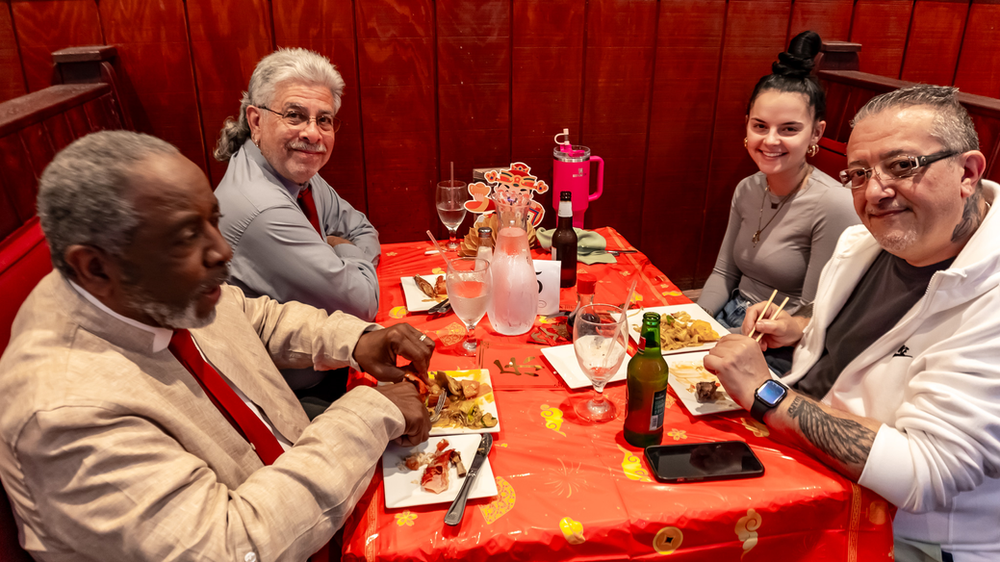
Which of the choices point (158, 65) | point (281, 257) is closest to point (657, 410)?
point (281, 257)

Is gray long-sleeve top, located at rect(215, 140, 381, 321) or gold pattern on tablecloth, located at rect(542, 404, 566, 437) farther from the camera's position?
gray long-sleeve top, located at rect(215, 140, 381, 321)

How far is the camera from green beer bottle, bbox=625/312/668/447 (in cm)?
113

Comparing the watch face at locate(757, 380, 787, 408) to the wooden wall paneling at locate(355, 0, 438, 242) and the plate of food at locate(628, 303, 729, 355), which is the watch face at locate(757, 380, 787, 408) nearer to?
the plate of food at locate(628, 303, 729, 355)

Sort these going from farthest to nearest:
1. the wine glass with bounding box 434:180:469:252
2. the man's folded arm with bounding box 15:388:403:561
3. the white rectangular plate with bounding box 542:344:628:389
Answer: the wine glass with bounding box 434:180:469:252 < the white rectangular plate with bounding box 542:344:628:389 < the man's folded arm with bounding box 15:388:403:561

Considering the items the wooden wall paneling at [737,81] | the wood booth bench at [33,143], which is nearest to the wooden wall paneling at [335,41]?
the wood booth bench at [33,143]

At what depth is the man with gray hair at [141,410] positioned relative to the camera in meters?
0.83

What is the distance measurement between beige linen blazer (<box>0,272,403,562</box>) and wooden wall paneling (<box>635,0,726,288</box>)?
8.39 ft

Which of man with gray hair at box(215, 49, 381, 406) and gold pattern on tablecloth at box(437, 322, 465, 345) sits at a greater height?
man with gray hair at box(215, 49, 381, 406)

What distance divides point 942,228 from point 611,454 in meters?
0.87

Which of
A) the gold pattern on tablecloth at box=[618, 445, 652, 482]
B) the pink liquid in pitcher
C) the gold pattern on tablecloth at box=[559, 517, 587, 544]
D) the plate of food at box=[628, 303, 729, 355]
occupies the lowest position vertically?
the gold pattern on tablecloth at box=[559, 517, 587, 544]

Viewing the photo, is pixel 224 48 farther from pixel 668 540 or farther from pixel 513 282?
pixel 668 540

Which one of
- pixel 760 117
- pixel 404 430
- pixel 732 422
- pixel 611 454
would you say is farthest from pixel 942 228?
pixel 404 430

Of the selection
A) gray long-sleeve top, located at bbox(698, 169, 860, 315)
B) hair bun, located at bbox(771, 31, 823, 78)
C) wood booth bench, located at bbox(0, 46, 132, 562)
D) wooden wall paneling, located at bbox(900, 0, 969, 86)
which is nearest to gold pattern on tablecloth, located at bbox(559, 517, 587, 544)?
wood booth bench, located at bbox(0, 46, 132, 562)

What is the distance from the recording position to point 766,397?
1215 millimetres
